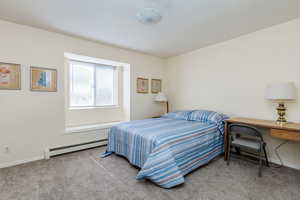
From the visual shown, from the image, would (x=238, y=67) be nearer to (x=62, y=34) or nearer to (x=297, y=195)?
(x=297, y=195)

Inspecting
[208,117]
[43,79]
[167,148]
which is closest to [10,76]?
[43,79]

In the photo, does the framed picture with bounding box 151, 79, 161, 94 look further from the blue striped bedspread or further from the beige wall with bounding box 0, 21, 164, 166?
the blue striped bedspread

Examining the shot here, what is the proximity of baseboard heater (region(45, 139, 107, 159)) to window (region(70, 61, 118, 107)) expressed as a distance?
3.46 ft

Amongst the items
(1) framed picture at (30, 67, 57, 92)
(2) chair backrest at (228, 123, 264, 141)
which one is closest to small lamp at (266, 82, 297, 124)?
(2) chair backrest at (228, 123, 264, 141)

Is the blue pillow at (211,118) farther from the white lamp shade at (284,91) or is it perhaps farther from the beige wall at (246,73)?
the white lamp shade at (284,91)

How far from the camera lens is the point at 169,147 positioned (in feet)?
6.33

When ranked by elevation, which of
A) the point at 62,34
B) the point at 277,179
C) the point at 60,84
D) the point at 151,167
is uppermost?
the point at 62,34

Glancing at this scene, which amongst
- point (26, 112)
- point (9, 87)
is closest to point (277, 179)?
point (26, 112)

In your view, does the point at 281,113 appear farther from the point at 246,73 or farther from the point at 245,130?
the point at 246,73

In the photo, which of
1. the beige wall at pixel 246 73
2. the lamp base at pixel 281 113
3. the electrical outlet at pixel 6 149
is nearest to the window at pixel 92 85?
the electrical outlet at pixel 6 149

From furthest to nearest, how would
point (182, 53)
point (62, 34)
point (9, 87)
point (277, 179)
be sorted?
point (182, 53) < point (62, 34) < point (9, 87) < point (277, 179)

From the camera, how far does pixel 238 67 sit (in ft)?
9.78

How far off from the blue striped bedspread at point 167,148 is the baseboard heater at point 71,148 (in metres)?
0.59

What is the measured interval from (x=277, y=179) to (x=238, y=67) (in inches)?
79.7
